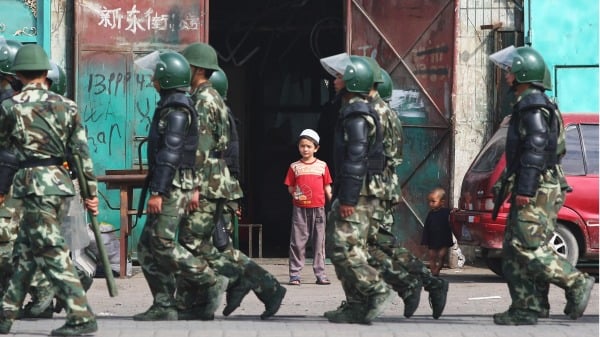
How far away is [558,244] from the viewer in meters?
15.5

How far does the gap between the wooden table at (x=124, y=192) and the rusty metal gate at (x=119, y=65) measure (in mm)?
1052

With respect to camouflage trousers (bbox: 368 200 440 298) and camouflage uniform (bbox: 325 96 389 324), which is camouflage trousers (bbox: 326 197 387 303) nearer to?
camouflage uniform (bbox: 325 96 389 324)

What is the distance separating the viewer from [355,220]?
432 inches

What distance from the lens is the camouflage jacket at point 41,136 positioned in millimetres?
9984

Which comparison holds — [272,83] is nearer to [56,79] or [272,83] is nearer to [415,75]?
[415,75]

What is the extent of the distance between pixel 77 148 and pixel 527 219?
318 centimetres

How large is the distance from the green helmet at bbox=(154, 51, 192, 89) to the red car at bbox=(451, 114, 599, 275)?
5.20 m

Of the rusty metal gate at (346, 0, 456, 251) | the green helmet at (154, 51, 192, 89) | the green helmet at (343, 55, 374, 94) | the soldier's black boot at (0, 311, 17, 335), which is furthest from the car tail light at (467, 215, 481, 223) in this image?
the soldier's black boot at (0, 311, 17, 335)

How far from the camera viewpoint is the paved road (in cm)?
1042

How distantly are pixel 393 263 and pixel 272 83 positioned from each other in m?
11.5

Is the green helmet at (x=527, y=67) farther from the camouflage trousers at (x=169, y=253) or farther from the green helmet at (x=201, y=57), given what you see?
the camouflage trousers at (x=169, y=253)

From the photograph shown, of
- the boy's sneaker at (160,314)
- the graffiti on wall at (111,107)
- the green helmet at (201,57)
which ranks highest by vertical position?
the green helmet at (201,57)

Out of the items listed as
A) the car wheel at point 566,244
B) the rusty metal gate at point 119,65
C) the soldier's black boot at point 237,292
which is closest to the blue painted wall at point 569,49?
the car wheel at point 566,244

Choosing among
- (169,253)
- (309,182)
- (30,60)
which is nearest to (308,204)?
(309,182)
